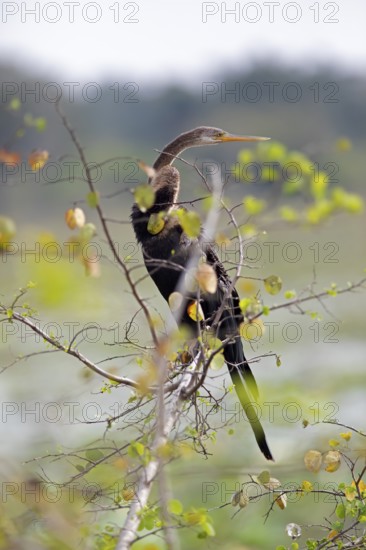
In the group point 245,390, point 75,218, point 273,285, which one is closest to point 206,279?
point 273,285

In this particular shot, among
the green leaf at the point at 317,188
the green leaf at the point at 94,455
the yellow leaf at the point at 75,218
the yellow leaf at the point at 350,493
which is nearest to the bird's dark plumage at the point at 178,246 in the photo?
the yellow leaf at the point at 350,493

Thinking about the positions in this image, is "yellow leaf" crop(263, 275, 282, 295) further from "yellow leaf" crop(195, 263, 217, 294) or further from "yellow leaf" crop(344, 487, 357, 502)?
A: "yellow leaf" crop(344, 487, 357, 502)

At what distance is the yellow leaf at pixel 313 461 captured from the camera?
6.34ft

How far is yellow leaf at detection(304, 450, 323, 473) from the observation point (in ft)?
6.34

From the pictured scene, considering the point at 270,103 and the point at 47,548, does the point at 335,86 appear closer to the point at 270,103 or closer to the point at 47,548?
the point at 270,103

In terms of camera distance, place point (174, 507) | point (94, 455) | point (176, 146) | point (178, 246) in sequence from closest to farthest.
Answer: point (174, 507), point (94, 455), point (178, 246), point (176, 146)

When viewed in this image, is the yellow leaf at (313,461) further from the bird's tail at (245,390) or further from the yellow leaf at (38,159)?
the yellow leaf at (38,159)

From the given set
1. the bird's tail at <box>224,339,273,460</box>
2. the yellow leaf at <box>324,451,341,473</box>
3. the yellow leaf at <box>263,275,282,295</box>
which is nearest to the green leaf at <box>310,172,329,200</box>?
the yellow leaf at <box>263,275,282,295</box>

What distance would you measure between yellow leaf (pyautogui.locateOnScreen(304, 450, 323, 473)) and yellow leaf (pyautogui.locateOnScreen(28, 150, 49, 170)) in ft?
2.70

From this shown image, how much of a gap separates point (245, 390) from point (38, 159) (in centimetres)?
135

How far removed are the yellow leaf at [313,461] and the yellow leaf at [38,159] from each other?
82 centimetres

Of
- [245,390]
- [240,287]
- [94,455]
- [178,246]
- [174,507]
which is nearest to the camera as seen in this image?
[174,507]

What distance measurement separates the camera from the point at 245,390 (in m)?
2.96

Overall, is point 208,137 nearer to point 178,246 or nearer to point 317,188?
point 178,246
